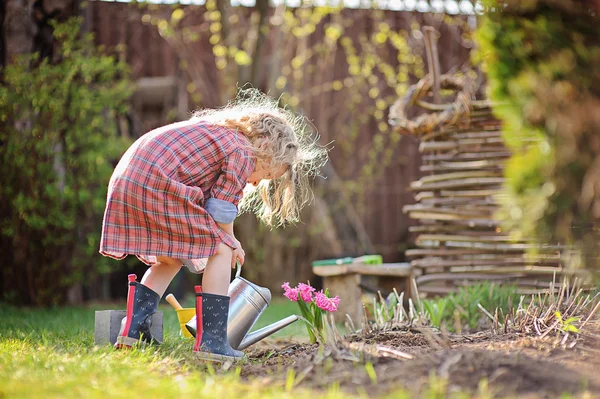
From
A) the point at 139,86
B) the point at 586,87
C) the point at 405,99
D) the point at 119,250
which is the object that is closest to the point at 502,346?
the point at 586,87

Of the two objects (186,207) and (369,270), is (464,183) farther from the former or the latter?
(186,207)

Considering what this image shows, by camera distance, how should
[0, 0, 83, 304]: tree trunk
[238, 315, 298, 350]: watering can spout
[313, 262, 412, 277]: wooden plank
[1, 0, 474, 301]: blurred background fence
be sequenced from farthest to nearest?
[1, 0, 474, 301]: blurred background fence, [0, 0, 83, 304]: tree trunk, [313, 262, 412, 277]: wooden plank, [238, 315, 298, 350]: watering can spout

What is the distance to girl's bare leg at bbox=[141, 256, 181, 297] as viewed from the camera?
2.95m

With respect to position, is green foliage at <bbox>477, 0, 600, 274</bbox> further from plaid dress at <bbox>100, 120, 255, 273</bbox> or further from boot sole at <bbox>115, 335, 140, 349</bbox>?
boot sole at <bbox>115, 335, 140, 349</bbox>

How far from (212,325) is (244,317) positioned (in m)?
0.25

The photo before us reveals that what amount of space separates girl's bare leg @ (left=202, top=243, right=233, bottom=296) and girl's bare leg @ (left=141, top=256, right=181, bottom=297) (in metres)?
0.31

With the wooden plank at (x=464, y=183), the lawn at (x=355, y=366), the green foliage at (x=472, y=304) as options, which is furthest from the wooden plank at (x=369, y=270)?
the lawn at (x=355, y=366)

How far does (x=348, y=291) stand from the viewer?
4539mm

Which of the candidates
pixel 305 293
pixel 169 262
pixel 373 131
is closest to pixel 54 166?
pixel 169 262

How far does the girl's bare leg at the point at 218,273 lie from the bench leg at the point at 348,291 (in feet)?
6.19

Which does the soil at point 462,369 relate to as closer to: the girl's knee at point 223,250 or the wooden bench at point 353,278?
the girl's knee at point 223,250

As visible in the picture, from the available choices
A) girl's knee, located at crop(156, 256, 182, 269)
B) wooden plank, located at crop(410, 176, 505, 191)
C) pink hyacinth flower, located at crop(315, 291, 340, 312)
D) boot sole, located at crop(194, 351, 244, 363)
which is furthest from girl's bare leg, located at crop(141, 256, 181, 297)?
wooden plank, located at crop(410, 176, 505, 191)

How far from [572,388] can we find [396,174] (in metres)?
5.82

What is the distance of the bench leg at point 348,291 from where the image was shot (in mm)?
4500
